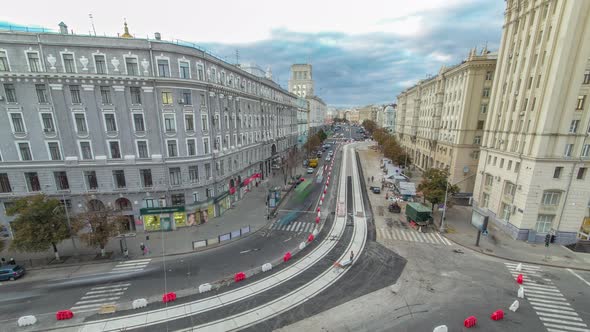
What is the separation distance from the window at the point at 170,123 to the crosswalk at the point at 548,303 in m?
42.8

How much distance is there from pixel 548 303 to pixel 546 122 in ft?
71.3

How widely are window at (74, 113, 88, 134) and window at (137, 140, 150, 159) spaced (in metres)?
6.46

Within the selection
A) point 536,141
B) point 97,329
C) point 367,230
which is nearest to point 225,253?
point 97,329

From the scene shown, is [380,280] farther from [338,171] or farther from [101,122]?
[338,171]

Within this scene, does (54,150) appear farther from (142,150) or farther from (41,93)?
(142,150)

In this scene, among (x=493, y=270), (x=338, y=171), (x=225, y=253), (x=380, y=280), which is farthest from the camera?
(x=338, y=171)

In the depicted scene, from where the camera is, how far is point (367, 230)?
3438 cm

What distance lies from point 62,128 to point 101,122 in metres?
4.61

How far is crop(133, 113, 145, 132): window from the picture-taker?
101 ft

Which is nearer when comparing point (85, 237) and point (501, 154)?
point (85, 237)

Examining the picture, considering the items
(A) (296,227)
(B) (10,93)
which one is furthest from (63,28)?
(A) (296,227)

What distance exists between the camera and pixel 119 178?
32.1 metres

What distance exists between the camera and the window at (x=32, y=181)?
30.3 m

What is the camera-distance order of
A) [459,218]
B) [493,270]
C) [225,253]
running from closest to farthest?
[493,270] → [225,253] → [459,218]
